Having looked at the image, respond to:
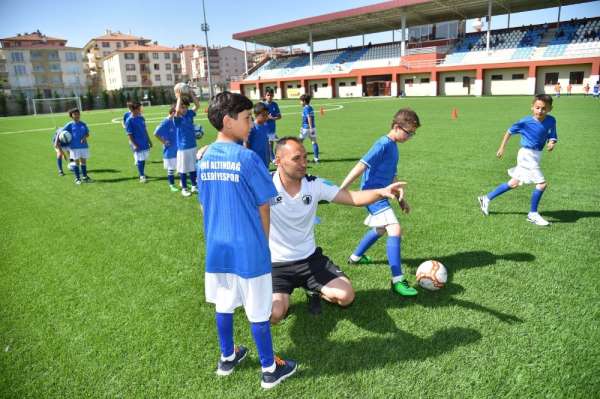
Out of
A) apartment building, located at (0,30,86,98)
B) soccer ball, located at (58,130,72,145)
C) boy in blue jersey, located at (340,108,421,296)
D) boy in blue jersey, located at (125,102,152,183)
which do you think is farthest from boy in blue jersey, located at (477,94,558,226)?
apartment building, located at (0,30,86,98)

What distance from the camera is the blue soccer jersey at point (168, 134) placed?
923 centimetres

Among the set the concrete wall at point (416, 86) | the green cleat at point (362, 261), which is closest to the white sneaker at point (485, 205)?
the green cleat at point (362, 261)

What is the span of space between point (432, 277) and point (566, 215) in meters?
3.82

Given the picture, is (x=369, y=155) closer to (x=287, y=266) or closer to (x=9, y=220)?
(x=287, y=266)

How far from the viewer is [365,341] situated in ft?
11.5

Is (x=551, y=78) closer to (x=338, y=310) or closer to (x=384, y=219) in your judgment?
(x=384, y=219)

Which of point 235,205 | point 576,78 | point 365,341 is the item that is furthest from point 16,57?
point 365,341

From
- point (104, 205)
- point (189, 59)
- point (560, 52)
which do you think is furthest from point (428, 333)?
point (189, 59)

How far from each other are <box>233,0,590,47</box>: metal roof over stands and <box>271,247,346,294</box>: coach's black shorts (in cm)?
4799

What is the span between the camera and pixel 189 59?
13425cm

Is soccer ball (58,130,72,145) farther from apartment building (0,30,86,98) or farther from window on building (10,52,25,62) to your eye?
window on building (10,52,25,62)

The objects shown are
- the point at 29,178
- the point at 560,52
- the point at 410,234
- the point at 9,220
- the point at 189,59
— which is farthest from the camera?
the point at 189,59

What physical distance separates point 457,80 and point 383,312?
48576 millimetres

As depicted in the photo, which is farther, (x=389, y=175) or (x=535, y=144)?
(x=535, y=144)
